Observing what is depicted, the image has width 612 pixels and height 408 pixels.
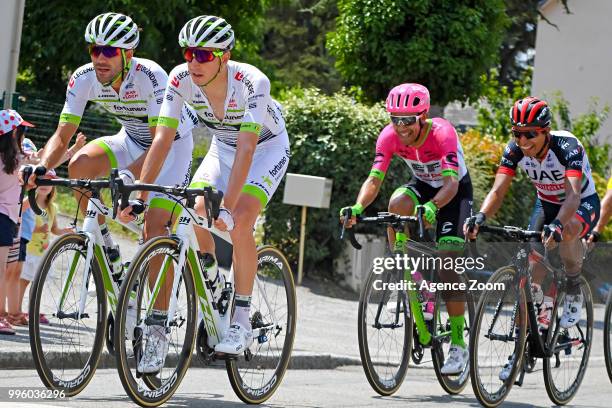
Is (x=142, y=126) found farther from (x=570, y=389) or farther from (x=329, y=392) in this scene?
(x=570, y=389)

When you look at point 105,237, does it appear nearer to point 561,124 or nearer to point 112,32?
point 112,32

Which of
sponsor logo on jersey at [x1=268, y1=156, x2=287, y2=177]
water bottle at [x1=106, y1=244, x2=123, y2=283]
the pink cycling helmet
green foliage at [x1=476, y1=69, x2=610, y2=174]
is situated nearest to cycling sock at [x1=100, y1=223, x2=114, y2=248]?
water bottle at [x1=106, y1=244, x2=123, y2=283]

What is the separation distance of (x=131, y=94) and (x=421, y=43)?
39.6ft

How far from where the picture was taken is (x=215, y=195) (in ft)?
22.1

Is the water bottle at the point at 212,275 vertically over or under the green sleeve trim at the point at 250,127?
under

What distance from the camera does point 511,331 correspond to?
28.2 ft

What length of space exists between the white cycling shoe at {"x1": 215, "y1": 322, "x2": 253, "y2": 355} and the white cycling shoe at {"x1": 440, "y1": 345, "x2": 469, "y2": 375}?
192cm

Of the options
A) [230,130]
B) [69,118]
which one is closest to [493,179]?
[230,130]

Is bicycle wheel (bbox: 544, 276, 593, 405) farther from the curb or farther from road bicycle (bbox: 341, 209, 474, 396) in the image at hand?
the curb

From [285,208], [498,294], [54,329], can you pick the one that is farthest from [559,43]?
[54,329]

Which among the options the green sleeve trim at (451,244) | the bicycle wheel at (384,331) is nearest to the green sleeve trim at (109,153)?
the bicycle wheel at (384,331)

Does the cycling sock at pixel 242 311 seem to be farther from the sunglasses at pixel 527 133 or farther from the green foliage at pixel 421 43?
the green foliage at pixel 421 43

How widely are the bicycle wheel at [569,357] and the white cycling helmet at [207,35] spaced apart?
130 inches

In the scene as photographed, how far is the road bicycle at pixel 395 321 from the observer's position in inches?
339
